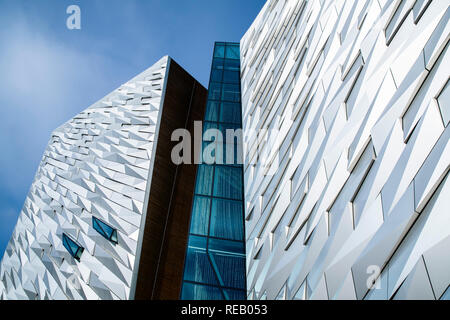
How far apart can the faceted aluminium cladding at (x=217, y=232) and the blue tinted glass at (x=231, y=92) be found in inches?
53.3

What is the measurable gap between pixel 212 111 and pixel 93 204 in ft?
23.8

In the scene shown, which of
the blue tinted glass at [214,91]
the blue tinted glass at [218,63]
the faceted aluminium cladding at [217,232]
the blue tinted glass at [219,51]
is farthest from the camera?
the blue tinted glass at [219,51]

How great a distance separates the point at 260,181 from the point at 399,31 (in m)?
7.15

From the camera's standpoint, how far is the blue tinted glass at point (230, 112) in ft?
55.8

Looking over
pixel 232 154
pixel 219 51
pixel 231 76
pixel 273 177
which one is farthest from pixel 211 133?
pixel 219 51

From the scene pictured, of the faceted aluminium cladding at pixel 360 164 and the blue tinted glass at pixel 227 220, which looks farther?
the blue tinted glass at pixel 227 220

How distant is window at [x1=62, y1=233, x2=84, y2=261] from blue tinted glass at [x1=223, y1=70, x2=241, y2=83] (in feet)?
36.9

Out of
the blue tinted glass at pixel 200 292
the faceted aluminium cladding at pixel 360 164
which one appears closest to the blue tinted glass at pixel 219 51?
the faceted aluminium cladding at pixel 360 164

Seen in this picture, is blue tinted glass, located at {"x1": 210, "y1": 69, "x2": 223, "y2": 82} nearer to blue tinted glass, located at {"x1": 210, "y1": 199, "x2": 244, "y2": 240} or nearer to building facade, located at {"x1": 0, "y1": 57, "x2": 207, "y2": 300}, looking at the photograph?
building facade, located at {"x1": 0, "y1": 57, "x2": 207, "y2": 300}

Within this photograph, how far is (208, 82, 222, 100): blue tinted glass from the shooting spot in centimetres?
1806

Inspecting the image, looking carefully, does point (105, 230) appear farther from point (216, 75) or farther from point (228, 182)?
point (216, 75)

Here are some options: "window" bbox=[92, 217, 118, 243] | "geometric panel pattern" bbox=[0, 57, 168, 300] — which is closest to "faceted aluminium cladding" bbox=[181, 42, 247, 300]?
"geometric panel pattern" bbox=[0, 57, 168, 300]

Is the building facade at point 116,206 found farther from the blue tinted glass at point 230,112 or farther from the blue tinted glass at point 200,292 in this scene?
the blue tinted glass at point 230,112

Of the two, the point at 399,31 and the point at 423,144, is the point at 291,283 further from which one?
the point at 399,31
